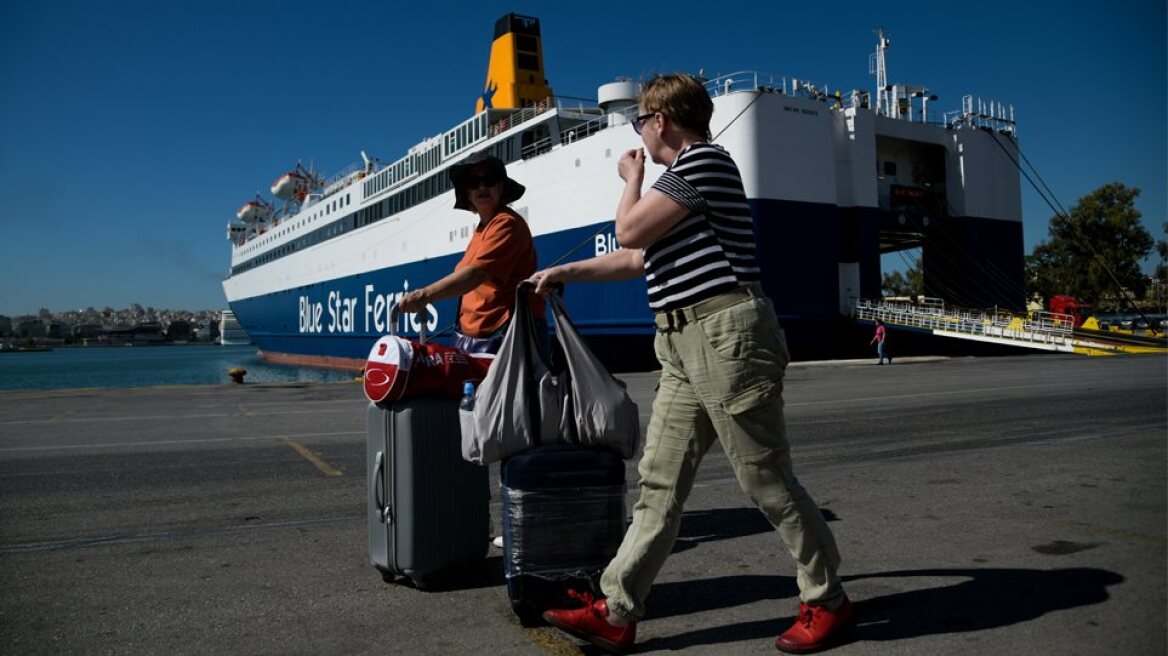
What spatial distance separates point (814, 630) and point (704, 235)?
1142mm

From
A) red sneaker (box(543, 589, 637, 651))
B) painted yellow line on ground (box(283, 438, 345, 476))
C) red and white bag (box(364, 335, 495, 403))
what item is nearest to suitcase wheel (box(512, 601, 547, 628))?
red sneaker (box(543, 589, 637, 651))

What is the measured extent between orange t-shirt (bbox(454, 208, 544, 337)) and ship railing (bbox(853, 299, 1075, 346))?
18973 millimetres

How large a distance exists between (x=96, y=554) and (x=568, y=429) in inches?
89.2

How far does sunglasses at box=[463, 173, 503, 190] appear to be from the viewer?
3.38 meters

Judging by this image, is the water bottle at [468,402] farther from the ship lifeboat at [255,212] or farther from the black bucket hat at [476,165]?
the ship lifeboat at [255,212]

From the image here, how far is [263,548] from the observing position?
3.48 meters

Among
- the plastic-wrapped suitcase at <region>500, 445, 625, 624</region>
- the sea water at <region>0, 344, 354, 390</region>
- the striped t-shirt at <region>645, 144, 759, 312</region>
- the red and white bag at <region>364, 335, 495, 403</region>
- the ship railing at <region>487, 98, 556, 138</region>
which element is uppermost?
the ship railing at <region>487, 98, 556, 138</region>

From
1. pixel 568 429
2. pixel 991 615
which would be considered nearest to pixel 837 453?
pixel 991 615

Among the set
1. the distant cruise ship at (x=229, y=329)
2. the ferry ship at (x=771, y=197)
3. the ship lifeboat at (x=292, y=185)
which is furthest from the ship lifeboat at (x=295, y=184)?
the distant cruise ship at (x=229, y=329)

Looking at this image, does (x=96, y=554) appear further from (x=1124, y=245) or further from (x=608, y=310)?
(x=1124, y=245)

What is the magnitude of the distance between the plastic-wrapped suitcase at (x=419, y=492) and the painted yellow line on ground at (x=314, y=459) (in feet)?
8.19

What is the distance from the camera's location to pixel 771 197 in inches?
805

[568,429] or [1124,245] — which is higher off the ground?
[1124,245]

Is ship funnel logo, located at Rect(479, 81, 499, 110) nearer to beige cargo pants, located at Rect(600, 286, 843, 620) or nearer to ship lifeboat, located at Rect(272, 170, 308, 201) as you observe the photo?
ship lifeboat, located at Rect(272, 170, 308, 201)
